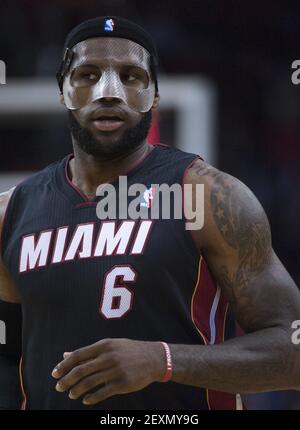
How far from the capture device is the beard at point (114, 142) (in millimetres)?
3832

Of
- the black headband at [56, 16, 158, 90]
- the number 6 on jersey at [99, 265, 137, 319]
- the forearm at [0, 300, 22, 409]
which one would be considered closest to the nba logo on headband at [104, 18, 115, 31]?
the black headband at [56, 16, 158, 90]

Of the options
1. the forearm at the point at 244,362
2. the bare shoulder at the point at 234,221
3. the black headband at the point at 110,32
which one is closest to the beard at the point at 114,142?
the black headband at the point at 110,32

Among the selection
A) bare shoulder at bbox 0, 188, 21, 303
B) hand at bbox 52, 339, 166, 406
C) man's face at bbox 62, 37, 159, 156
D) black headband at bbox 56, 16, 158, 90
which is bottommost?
hand at bbox 52, 339, 166, 406

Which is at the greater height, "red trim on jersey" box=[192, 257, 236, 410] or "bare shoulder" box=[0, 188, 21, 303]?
"bare shoulder" box=[0, 188, 21, 303]

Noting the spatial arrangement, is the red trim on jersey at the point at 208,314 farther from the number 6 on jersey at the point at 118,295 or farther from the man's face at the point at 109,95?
the man's face at the point at 109,95

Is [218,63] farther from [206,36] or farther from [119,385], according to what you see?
[119,385]

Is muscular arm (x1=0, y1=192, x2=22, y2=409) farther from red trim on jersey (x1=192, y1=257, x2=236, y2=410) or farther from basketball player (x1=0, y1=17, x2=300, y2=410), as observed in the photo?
red trim on jersey (x1=192, y1=257, x2=236, y2=410)

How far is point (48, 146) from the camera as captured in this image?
8.22m

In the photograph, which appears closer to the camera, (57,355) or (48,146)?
(57,355)

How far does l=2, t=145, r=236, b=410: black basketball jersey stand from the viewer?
3623 millimetres

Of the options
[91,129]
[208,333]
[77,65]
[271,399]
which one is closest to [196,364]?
[208,333]

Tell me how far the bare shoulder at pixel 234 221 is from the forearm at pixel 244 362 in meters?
0.28

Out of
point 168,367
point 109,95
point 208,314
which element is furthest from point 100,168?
point 168,367

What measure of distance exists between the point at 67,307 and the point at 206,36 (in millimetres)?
5197
